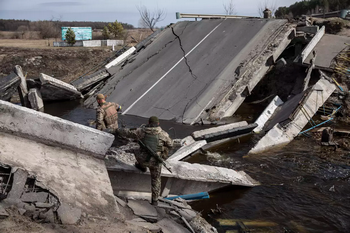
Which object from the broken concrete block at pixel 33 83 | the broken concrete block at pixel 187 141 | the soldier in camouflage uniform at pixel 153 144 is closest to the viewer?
the soldier in camouflage uniform at pixel 153 144

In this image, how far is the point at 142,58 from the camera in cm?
1535

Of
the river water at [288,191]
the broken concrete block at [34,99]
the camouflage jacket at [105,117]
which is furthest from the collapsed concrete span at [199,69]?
the camouflage jacket at [105,117]

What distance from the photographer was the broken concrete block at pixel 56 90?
1330cm

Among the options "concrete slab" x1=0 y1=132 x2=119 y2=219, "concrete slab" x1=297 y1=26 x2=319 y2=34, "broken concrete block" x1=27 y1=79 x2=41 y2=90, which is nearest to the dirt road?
"broken concrete block" x1=27 y1=79 x2=41 y2=90

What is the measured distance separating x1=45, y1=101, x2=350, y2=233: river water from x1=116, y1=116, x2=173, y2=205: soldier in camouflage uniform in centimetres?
140

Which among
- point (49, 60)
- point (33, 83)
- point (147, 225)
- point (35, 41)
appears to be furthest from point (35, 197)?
point (35, 41)

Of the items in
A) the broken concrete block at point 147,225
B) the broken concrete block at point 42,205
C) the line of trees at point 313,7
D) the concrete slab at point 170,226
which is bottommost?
the concrete slab at point 170,226

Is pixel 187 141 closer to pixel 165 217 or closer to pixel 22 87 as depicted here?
pixel 165 217

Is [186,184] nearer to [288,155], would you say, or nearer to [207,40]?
[288,155]

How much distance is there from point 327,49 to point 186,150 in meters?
8.38

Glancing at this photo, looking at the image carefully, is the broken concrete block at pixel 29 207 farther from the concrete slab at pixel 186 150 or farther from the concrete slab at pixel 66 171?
the concrete slab at pixel 186 150

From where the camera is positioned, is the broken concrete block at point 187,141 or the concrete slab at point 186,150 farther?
the broken concrete block at point 187,141

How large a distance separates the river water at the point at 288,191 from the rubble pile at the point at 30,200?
107 inches

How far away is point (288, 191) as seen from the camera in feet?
22.1
